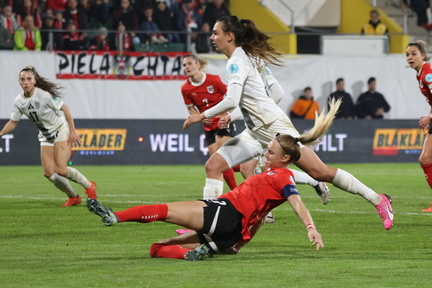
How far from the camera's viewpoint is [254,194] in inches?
309

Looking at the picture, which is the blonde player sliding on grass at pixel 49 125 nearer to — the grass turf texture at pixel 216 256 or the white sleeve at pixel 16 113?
the white sleeve at pixel 16 113

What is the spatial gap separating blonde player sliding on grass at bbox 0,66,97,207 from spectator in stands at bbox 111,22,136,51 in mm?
10482

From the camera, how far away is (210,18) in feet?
87.3

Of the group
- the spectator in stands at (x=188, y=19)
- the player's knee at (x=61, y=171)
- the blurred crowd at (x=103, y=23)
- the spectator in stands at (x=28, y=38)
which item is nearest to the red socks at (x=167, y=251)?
the player's knee at (x=61, y=171)

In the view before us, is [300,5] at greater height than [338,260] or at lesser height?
greater

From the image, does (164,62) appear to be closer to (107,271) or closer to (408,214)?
(408,214)

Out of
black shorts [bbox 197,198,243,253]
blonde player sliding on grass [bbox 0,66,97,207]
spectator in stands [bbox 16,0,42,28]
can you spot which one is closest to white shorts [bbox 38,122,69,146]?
blonde player sliding on grass [bbox 0,66,97,207]

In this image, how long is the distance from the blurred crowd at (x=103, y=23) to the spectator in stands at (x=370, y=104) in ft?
14.0

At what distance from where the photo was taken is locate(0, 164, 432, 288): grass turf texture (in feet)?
22.7

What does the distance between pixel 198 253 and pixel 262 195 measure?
71 centimetres

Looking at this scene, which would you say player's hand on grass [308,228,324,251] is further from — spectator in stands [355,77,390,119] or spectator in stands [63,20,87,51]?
spectator in stands [355,77,390,119]

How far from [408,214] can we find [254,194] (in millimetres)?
4971

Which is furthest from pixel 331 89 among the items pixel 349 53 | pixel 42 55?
pixel 42 55

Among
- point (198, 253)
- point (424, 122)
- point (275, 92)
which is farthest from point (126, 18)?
point (198, 253)
